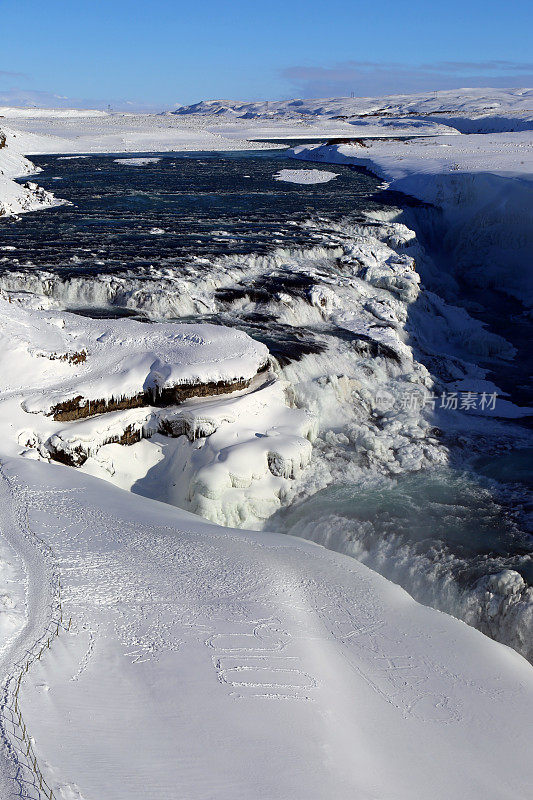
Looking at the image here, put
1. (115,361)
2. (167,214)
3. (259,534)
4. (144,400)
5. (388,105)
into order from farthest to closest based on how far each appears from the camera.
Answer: (388,105) < (167,214) < (115,361) < (144,400) < (259,534)

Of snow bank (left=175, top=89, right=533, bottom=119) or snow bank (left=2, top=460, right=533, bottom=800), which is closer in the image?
snow bank (left=2, top=460, right=533, bottom=800)

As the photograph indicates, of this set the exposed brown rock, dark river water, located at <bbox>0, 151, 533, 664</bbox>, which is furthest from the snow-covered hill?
the exposed brown rock

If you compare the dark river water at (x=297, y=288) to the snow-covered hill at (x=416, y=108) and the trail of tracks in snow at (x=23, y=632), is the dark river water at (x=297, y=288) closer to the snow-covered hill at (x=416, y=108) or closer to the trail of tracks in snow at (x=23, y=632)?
the trail of tracks in snow at (x=23, y=632)

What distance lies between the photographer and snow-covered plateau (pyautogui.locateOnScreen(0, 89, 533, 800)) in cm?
637

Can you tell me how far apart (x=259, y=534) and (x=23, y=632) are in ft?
16.1

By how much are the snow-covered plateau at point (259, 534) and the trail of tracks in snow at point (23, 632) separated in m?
0.02

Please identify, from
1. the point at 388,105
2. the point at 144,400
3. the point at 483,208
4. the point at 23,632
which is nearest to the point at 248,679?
the point at 23,632

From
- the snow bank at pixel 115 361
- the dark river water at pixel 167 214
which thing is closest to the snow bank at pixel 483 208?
the dark river water at pixel 167 214

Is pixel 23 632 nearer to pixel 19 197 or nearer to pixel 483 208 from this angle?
pixel 19 197

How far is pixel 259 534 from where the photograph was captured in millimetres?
11570

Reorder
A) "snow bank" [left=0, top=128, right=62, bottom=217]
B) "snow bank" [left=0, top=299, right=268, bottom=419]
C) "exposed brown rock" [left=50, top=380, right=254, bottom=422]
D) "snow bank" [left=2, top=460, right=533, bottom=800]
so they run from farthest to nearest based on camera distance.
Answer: "snow bank" [left=0, top=128, right=62, bottom=217] → "snow bank" [left=0, top=299, right=268, bottom=419] → "exposed brown rock" [left=50, top=380, right=254, bottom=422] → "snow bank" [left=2, top=460, right=533, bottom=800]

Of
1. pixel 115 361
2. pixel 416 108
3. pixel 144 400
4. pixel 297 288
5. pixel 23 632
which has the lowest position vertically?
pixel 23 632

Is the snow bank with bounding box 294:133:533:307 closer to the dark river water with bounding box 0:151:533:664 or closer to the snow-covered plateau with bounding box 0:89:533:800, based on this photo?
the dark river water with bounding box 0:151:533:664

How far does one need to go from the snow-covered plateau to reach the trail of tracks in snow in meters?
0.02
